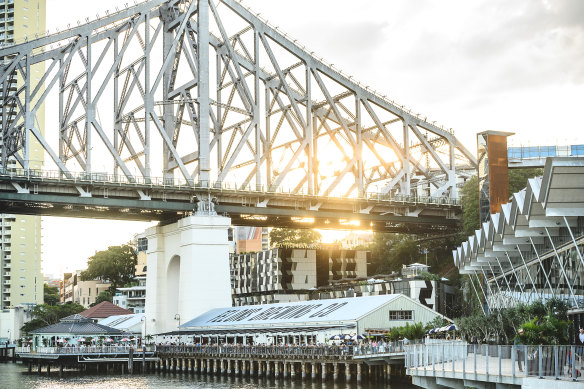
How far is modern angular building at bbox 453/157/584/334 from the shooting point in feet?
113

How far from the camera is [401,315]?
70.9 metres

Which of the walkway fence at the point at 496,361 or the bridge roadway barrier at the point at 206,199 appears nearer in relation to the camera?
the walkway fence at the point at 496,361

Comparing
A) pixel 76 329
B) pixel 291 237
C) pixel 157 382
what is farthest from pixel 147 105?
pixel 291 237

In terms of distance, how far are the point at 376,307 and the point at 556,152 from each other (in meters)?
39.7

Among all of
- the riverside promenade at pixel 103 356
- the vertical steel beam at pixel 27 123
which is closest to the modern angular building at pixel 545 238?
the riverside promenade at pixel 103 356

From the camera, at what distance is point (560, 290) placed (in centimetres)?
4356

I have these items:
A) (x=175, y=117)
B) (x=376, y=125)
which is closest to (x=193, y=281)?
(x=175, y=117)

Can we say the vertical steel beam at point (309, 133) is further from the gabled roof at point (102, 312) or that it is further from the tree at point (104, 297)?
the tree at point (104, 297)

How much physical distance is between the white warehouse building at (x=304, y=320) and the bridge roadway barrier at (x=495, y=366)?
85.5ft

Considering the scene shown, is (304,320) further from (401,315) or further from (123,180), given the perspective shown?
(123,180)

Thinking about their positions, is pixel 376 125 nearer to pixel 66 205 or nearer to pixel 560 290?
pixel 66 205

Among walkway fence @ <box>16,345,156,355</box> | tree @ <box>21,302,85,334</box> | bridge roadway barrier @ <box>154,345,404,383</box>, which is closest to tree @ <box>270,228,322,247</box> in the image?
tree @ <box>21,302,85,334</box>

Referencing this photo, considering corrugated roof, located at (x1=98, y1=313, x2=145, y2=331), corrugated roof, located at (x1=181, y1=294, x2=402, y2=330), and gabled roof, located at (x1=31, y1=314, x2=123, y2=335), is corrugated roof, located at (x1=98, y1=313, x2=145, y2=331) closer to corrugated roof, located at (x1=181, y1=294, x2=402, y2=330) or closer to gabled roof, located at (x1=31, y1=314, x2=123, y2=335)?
gabled roof, located at (x1=31, y1=314, x2=123, y2=335)

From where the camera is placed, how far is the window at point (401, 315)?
7031cm
